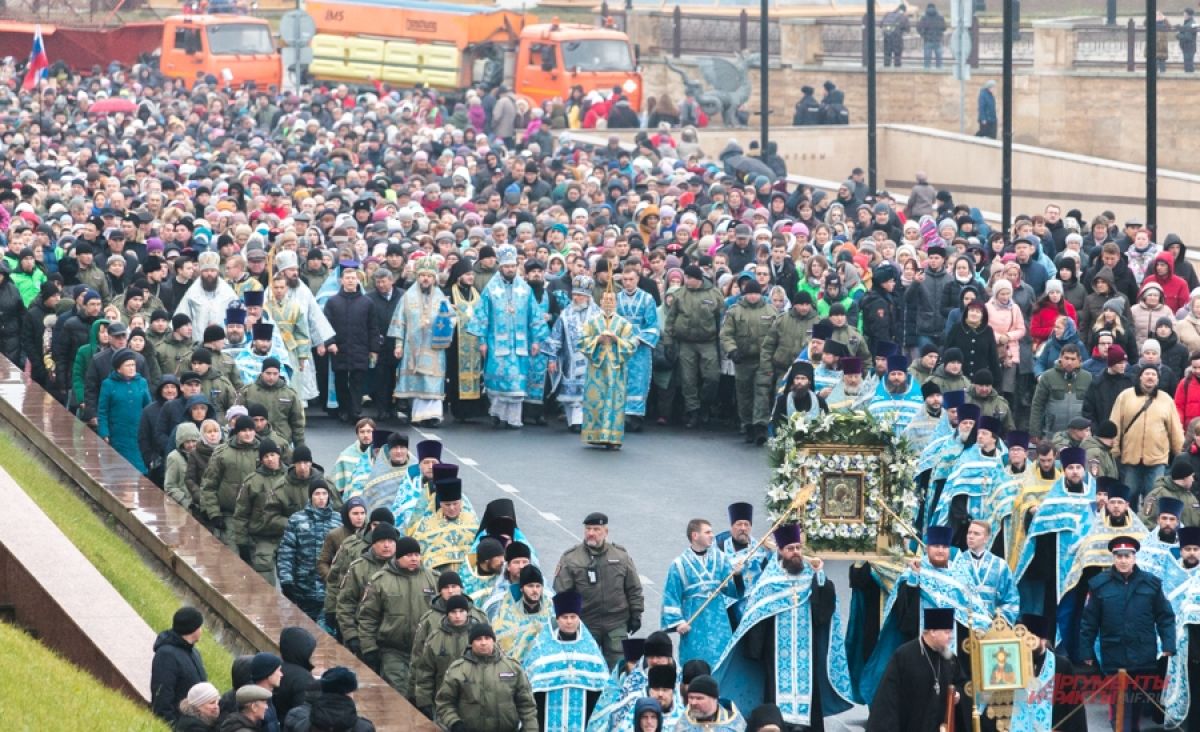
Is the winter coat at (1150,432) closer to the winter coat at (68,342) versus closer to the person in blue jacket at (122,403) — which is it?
the person in blue jacket at (122,403)

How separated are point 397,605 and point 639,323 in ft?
29.3

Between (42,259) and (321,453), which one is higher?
(42,259)

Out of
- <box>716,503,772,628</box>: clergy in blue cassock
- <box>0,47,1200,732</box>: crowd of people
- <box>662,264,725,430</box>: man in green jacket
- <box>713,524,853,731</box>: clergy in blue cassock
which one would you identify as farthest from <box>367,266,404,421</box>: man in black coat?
<box>713,524,853,731</box>: clergy in blue cassock

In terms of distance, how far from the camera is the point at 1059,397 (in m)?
21.4

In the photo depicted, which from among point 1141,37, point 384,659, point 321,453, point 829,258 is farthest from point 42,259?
point 1141,37

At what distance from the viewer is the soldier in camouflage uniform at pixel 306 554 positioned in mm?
17125

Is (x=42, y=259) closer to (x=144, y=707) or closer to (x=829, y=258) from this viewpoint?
(x=829, y=258)

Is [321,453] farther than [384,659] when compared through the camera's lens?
Yes

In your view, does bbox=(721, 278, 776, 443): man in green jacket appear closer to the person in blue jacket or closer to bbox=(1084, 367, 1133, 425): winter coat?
bbox=(1084, 367, 1133, 425): winter coat

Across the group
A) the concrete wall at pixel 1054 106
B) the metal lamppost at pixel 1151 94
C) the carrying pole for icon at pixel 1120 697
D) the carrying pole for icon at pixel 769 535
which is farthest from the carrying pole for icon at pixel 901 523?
the concrete wall at pixel 1054 106

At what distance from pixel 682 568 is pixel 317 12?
Result: 125 feet

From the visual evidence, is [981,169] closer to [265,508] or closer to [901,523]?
[265,508]

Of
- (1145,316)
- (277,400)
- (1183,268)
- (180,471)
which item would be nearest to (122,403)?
(277,400)

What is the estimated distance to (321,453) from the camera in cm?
2252
